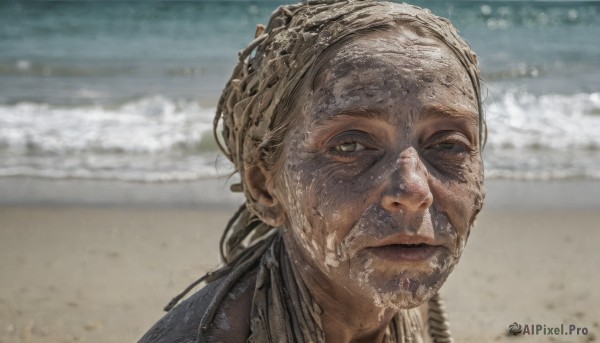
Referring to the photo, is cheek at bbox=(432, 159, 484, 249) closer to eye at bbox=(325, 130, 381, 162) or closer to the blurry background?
eye at bbox=(325, 130, 381, 162)

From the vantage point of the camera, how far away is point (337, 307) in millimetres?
2320

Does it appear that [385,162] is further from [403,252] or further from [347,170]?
[403,252]

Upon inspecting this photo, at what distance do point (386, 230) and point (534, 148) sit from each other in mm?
5843

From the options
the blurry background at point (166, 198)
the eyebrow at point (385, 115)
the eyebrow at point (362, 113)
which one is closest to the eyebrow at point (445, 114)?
the eyebrow at point (385, 115)

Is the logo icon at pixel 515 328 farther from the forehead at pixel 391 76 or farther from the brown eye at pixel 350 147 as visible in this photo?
the brown eye at pixel 350 147

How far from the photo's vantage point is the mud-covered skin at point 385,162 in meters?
1.93

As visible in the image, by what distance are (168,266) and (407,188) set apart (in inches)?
128

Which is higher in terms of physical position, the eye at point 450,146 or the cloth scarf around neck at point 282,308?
the eye at point 450,146

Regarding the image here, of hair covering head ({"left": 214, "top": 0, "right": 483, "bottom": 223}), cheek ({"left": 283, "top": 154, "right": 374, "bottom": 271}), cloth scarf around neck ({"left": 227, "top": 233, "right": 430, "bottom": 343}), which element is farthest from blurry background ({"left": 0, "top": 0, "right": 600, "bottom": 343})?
cheek ({"left": 283, "top": 154, "right": 374, "bottom": 271})

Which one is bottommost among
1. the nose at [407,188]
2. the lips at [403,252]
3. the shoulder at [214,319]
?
the shoulder at [214,319]

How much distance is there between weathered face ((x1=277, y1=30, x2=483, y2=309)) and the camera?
6.31ft

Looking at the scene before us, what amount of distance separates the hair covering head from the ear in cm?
3

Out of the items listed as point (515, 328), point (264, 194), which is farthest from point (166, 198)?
point (264, 194)

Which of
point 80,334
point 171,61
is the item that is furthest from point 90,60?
point 80,334
